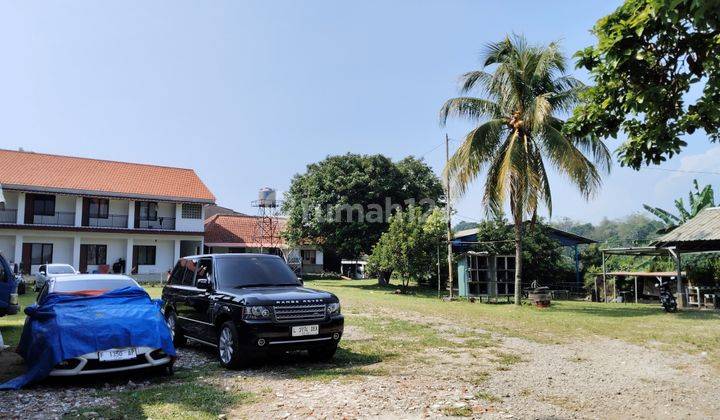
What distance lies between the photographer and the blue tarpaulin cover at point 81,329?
672 cm

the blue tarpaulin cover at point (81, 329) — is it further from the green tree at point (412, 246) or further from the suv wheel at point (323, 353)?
the green tree at point (412, 246)

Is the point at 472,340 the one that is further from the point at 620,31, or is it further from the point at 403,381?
the point at 620,31

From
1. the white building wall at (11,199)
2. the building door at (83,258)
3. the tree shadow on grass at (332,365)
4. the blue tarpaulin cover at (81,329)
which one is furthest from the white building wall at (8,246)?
the tree shadow on grass at (332,365)

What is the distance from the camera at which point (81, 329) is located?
275 inches

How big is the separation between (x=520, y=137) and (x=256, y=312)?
15.0 metres

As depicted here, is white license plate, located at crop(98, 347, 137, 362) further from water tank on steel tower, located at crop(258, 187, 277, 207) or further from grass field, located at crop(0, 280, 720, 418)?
water tank on steel tower, located at crop(258, 187, 277, 207)

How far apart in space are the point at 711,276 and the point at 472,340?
17320 millimetres

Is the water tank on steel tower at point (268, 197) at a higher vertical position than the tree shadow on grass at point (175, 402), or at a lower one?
higher

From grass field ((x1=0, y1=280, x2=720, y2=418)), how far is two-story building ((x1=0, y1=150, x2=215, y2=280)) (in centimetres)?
1606

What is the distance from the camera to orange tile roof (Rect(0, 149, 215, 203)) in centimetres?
3406

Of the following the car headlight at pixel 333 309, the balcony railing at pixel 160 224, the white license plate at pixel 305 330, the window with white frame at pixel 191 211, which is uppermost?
the window with white frame at pixel 191 211

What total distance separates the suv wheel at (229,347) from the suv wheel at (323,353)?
1.27 metres

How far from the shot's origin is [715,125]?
6020 millimetres

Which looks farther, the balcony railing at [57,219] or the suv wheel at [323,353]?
the balcony railing at [57,219]
